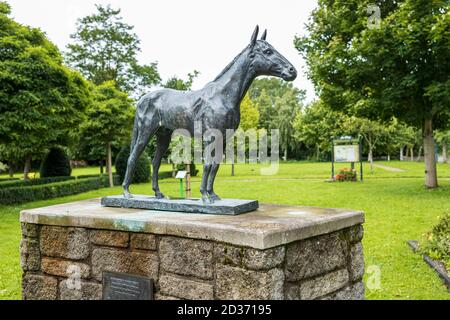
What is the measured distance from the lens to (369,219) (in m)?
9.98

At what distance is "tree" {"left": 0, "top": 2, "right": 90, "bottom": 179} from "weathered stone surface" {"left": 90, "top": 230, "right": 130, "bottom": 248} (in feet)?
27.6

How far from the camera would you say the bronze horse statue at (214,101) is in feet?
13.4

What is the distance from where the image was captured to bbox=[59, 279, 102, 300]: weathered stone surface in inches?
157

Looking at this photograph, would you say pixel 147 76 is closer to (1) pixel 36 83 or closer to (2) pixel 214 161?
(1) pixel 36 83

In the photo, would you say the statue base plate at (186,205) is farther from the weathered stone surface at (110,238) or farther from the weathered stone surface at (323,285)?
the weathered stone surface at (323,285)

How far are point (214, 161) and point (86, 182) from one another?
16905 mm

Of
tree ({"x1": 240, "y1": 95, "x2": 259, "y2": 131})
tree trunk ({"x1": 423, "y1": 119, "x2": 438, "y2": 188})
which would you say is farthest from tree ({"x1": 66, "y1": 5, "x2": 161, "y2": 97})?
tree trunk ({"x1": 423, "y1": 119, "x2": 438, "y2": 188})

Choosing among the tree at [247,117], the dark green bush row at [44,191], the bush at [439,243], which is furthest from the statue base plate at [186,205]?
the tree at [247,117]

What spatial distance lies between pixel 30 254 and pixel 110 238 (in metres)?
1.12

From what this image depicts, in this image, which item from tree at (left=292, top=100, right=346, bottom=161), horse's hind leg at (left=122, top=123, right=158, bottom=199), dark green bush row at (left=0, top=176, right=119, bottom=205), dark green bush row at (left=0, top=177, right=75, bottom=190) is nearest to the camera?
horse's hind leg at (left=122, top=123, right=158, bottom=199)

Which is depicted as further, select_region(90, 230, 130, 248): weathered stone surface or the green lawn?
the green lawn

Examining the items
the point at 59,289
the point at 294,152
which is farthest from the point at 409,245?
the point at 294,152

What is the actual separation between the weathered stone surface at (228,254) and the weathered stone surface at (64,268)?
1489 millimetres

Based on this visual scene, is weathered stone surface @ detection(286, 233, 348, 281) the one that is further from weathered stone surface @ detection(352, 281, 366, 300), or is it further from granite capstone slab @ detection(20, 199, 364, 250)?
weathered stone surface @ detection(352, 281, 366, 300)
